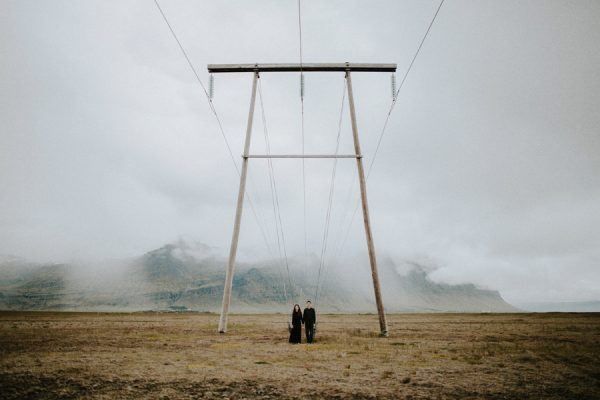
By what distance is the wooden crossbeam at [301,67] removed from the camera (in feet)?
66.1

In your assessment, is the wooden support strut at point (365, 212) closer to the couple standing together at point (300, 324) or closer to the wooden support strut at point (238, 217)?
the couple standing together at point (300, 324)

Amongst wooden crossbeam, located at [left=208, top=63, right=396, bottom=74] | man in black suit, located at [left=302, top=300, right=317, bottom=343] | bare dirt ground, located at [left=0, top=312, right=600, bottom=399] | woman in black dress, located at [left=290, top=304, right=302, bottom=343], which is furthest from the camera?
wooden crossbeam, located at [left=208, top=63, right=396, bottom=74]

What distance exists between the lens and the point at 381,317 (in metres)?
20.1

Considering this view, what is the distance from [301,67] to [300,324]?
14992 mm

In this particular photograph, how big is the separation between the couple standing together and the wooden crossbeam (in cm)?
1391

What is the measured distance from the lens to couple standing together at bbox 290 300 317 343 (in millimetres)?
17938

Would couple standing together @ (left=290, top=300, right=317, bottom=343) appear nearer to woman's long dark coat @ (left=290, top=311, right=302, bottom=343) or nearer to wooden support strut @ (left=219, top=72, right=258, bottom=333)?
woman's long dark coat @ (left=290, top=311, right=302, bottom=343)

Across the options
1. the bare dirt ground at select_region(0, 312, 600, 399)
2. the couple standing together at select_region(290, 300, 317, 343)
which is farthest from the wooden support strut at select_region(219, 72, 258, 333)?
the bare dirt ground at select_region(0, 312, 600, 399)

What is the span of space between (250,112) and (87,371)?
15.5 metres

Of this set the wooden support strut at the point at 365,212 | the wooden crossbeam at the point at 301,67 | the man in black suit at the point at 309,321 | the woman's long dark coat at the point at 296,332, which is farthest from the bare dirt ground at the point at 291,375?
the wooden crossbeam at the point at 301,67

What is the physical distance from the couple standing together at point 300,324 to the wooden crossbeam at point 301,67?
45.6ft

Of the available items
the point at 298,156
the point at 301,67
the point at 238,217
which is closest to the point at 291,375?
the point at 238,217

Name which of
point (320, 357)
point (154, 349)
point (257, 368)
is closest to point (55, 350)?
point (154, 349)

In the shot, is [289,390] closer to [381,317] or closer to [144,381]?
[144,381]
